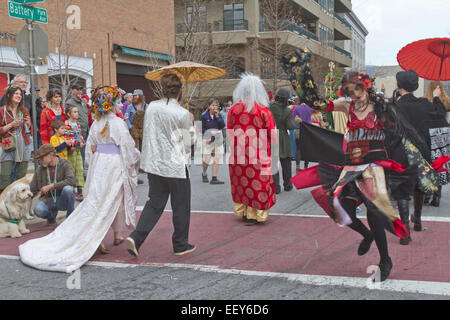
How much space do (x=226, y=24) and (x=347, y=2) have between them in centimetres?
2871

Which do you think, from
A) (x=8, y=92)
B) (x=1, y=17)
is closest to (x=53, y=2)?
(x=1, y=17)

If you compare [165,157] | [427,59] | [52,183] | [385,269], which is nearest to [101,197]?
[165,157]

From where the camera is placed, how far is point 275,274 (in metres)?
4.64

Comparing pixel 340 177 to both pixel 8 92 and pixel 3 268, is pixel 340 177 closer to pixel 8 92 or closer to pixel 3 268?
pixel 3 268

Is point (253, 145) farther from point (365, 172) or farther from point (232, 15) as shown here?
point (232, 15)

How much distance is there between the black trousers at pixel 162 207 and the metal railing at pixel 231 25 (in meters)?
29.3

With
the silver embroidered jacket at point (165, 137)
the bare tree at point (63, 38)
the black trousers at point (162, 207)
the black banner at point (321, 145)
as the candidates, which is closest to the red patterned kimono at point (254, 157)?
the black banner at point (321, 145)

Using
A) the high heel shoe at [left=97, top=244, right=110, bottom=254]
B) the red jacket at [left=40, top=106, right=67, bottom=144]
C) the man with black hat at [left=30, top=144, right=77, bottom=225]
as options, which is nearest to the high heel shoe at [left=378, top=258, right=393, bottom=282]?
the high heel shoe at [left=97, top=244, right=110, bottom=254]

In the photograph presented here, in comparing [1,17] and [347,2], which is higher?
[347,2]

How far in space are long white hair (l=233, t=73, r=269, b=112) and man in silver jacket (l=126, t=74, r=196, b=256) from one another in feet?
5.38

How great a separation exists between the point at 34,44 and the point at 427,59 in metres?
5.90

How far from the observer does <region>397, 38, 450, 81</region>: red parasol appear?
21.5ft

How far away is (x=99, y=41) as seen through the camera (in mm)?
19922

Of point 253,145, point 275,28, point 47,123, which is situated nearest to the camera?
point 253,145
